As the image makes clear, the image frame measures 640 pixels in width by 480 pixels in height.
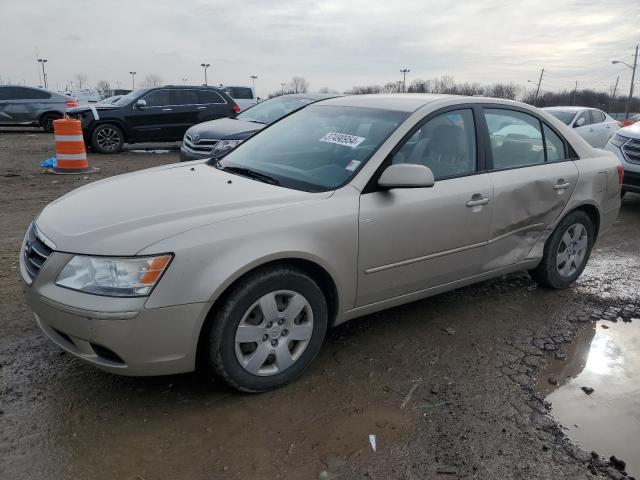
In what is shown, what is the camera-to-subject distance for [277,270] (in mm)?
2859

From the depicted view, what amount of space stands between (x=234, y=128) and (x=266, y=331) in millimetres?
7255

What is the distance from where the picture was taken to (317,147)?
3666 millimetres

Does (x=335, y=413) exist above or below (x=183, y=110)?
below

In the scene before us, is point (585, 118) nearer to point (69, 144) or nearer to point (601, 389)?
point (601, 389)

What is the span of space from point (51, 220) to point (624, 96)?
101648 millimetres

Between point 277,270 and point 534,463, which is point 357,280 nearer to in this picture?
point 277,270

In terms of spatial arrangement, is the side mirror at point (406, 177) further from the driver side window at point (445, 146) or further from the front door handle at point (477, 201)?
the front door handle at point (477, 201)

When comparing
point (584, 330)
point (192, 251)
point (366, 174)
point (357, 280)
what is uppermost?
point (366, 174)

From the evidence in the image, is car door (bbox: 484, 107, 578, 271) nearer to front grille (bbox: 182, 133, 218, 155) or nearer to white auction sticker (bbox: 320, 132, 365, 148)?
white auction sticker (bbox: 320, 132, 365, 148)

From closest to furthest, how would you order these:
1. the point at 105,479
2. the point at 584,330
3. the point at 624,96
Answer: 1. the point at 105,479
2. the point at 584,330
3. the point at 624,96

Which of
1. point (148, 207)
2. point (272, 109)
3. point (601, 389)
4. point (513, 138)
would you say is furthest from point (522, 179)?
point (272, 109)

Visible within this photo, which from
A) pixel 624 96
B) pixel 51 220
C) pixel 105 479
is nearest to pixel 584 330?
pixel 105 479

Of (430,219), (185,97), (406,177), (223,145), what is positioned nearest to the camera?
(406,177)

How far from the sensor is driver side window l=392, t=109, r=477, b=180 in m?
3.54
